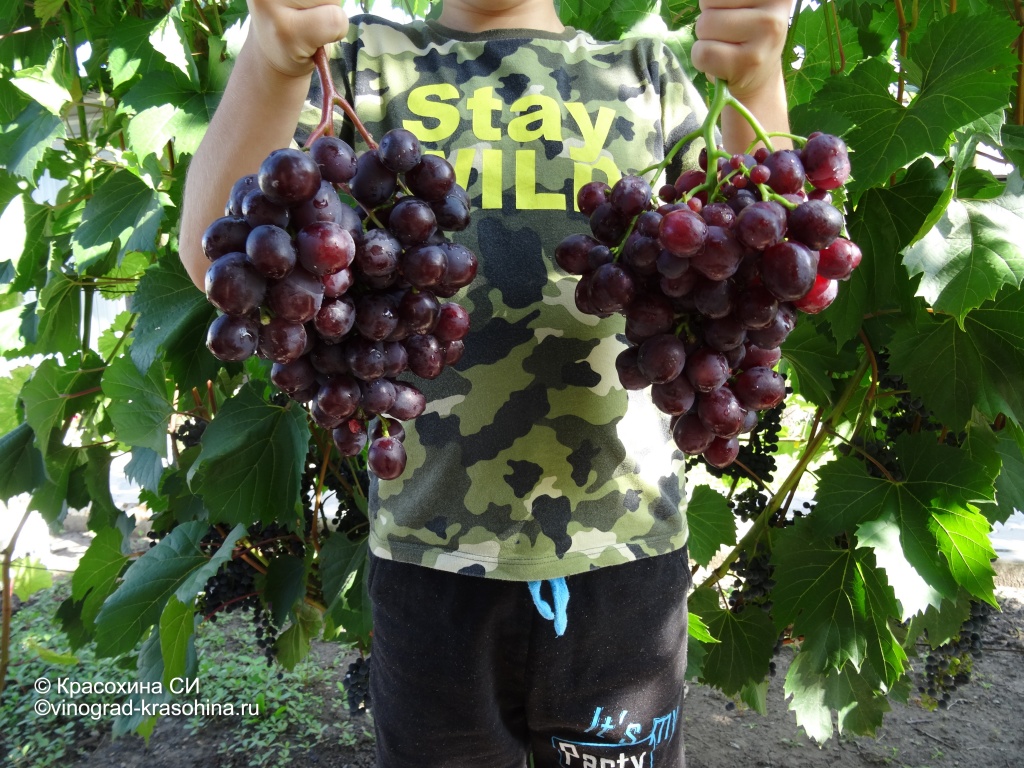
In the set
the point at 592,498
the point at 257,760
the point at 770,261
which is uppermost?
the point at 770,261

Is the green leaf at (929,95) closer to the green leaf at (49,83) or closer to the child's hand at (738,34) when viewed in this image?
the child's hand at (738,34)

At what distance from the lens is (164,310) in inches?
47.1

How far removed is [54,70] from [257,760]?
1545mm

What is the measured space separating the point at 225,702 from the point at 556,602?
5.57 ft

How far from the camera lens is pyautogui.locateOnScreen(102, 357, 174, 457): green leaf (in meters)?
1.34

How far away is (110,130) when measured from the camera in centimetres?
142

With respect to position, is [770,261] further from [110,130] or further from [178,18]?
[110,130]

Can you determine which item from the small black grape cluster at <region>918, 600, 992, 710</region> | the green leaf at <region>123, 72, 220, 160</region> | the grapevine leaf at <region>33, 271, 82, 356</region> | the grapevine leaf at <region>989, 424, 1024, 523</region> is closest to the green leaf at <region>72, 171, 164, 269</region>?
the green leaf at <region>123, 72, 220, 160</region>

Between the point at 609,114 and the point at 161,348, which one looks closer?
the point at 609,114

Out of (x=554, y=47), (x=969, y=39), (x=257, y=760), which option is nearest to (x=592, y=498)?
(x=554, y=47)

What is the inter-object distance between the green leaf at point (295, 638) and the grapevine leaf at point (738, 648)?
78cm

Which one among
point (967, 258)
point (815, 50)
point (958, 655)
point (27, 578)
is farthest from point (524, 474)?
point (27, 578)

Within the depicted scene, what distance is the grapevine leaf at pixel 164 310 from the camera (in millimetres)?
1184

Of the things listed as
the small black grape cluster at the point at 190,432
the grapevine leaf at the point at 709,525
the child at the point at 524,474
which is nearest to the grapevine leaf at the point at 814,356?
the grapevine leaf at the point at 709,525
